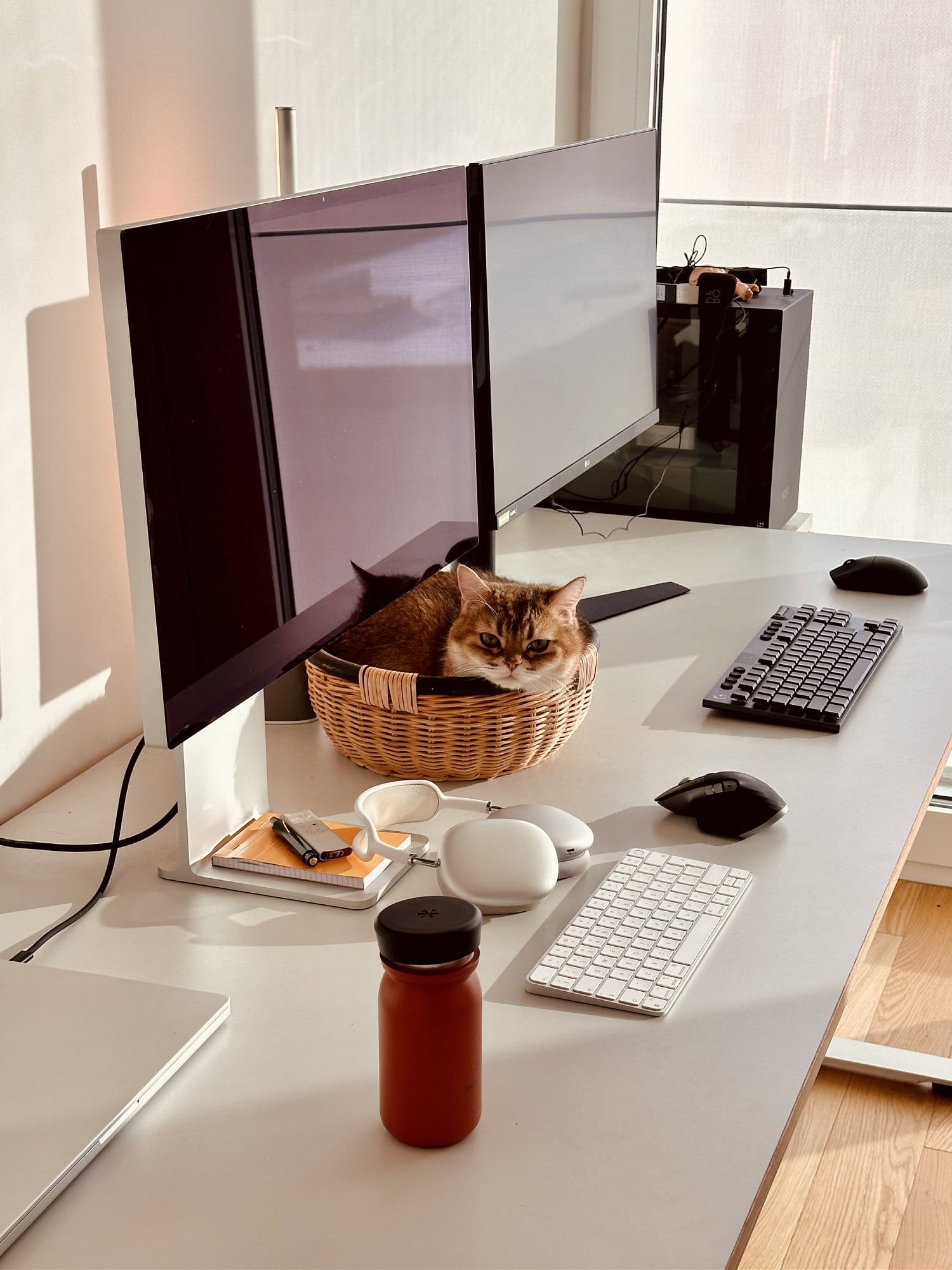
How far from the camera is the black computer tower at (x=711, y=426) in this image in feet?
6.91

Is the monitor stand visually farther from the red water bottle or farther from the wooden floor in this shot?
the red water bottle

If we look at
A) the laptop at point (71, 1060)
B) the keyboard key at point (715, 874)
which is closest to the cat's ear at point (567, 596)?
the keyboard key at point (715, 874)

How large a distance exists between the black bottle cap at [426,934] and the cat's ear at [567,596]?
59 centimetres

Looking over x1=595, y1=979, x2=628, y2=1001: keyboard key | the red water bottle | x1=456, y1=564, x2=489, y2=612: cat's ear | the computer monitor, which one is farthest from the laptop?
the computer monitor

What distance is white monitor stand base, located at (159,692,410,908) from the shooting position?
104cm

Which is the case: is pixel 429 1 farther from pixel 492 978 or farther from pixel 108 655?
pixel 492 978

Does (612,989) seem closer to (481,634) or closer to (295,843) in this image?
(295,843)

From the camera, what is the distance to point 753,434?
212 centimetres

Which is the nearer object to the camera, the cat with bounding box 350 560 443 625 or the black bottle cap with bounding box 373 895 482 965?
the black bottle cap with bounding box 373 895 482 965

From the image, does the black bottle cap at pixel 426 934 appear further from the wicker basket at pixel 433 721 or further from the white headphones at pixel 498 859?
the wicker basket at pixel 433 721

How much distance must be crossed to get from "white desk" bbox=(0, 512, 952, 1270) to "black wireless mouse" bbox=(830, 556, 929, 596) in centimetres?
33

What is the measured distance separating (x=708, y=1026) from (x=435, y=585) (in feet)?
2.01

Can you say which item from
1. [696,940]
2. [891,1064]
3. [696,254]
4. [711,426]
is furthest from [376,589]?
[696,254]

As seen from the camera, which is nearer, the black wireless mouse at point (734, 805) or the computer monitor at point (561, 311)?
the black wireless mouse at point (734, 805)
